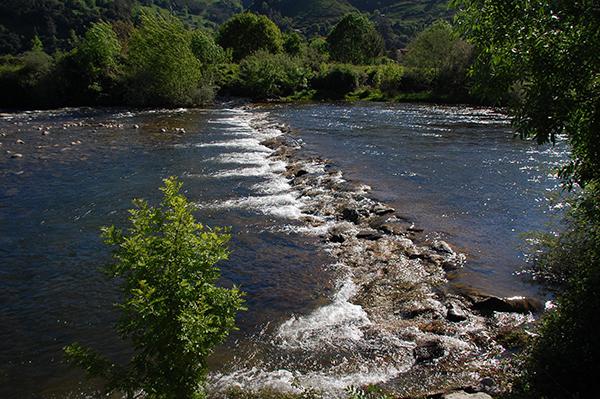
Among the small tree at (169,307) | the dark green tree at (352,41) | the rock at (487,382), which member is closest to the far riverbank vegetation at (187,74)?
the dark green tree at (352,41)

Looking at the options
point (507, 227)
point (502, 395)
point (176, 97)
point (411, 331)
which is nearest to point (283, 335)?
point (411, 331)

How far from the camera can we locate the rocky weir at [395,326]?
940cm

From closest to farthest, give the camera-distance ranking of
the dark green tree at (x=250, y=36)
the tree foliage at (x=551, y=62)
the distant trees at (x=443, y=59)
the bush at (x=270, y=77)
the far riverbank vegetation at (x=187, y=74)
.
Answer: the tree foliage at (x=551, y=62), the far riverbank vegetation at (x=187, y=74), the distant trees at (x=443, y=59), the bush at (x=270, y=77), the dark green tree at (x=250, y=36)

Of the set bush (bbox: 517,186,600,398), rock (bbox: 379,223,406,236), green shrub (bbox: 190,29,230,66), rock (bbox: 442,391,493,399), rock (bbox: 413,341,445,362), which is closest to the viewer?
bush (bbox: 517,186,600,398)

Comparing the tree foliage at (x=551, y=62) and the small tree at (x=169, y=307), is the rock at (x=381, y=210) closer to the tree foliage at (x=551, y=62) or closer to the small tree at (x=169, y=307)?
the tree foliage at (x=551, y=62)

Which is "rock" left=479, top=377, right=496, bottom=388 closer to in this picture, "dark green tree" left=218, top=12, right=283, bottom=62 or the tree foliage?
the tree foliage

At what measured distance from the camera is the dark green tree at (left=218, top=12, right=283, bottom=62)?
341 ft

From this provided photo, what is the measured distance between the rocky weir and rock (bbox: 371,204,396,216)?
1138mm

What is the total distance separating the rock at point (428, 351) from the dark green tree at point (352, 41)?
367 ft

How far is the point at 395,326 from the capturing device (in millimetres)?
11445

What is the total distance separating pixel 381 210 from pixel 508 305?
26.7 ft

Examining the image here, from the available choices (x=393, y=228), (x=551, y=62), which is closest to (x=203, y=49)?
(x=393, y=228)

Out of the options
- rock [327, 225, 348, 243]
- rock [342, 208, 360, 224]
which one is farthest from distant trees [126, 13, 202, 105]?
rock [327, 225, 348, 243]

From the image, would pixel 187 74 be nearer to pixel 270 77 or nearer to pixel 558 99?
pixel 270 77
